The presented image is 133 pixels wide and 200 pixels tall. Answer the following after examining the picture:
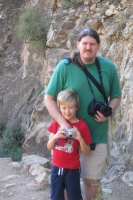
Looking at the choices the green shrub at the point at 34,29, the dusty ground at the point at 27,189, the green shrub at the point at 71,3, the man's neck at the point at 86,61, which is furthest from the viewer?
the green shrub at the point at 34,29

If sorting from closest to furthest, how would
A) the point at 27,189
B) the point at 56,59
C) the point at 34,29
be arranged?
the point at 27,189 → the point at 56,59 → the point at 34,29

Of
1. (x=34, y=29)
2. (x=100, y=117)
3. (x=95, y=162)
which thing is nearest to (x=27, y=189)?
(x=95, y=162)

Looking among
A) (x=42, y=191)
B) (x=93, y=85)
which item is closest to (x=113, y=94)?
(x=93, y=85)

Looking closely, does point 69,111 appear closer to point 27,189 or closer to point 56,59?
point 27,189

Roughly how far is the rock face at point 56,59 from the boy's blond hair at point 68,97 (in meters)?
0.47

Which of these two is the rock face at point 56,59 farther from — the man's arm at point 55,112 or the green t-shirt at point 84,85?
the man's arm at point 55,112

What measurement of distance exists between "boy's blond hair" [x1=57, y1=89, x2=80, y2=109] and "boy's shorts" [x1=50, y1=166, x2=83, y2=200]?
0.63m

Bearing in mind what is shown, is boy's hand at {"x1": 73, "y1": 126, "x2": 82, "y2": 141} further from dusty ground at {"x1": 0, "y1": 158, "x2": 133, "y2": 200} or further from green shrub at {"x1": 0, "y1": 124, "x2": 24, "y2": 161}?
green shrub at {"x1": 0, "y1": 124, "x2": 24, "y2": 161}

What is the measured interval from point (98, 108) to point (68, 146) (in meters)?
0.45

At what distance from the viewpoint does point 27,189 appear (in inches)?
206

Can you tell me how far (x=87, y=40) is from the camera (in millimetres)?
3199

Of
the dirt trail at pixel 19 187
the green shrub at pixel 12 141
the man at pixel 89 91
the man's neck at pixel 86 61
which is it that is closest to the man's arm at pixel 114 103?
the man at pixel 89 91

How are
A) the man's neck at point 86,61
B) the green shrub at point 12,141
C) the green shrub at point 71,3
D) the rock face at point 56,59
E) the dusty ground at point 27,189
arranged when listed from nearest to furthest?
the man's neck at point 86,61 → the dusty ground at point 27,189 → the rock face at point 56,59 → the green shrub at point 71,3 → the green shrub at point 12,141

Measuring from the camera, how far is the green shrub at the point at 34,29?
1147 cm
